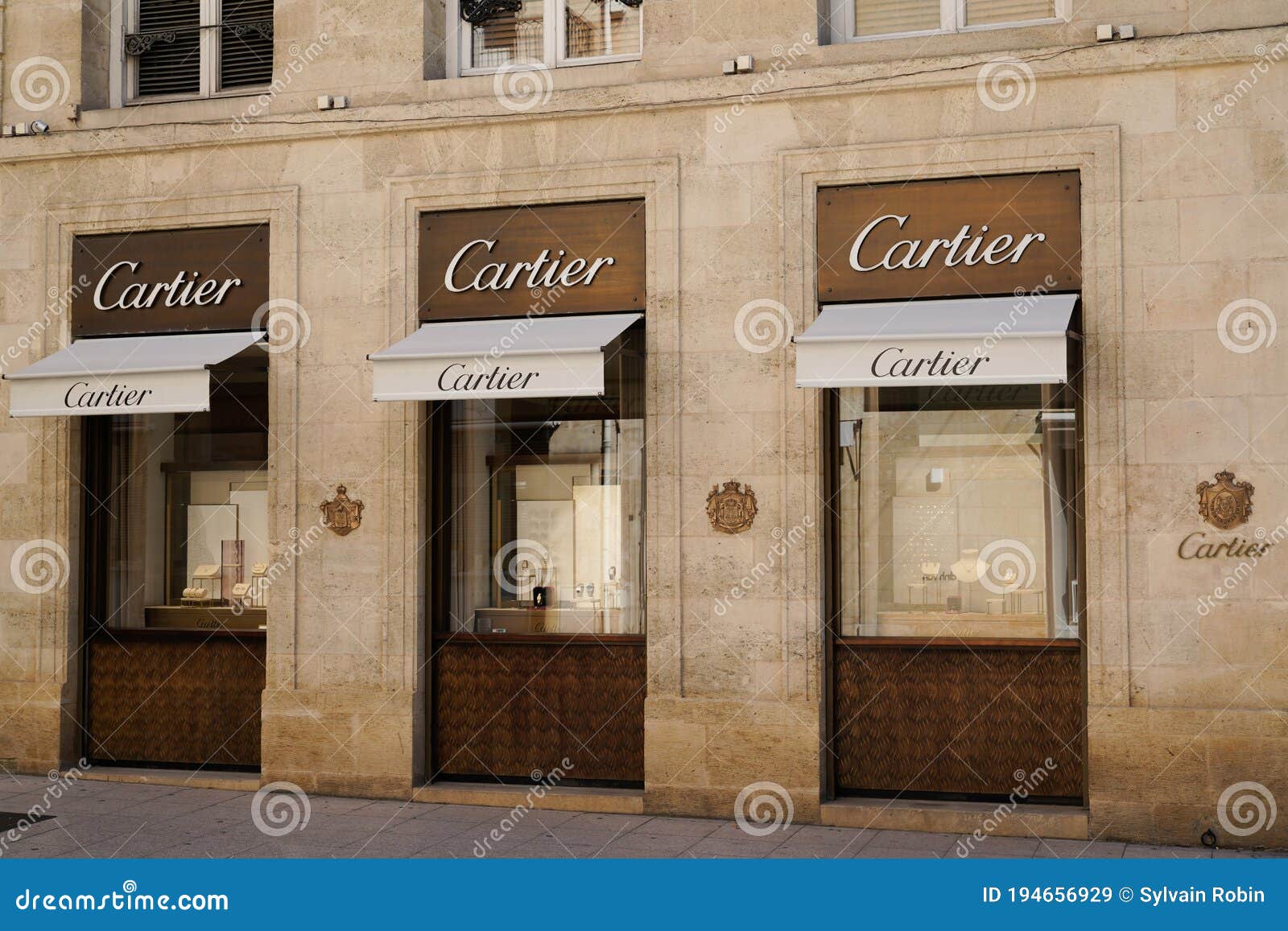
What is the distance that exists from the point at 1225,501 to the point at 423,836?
20.3ft

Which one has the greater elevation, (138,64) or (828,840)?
(138,64)

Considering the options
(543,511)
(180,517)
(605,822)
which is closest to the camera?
(605,822)

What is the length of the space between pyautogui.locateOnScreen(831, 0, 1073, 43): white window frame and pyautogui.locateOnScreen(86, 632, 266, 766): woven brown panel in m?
7.11

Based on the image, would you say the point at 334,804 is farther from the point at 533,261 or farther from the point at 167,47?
the point at 167,47

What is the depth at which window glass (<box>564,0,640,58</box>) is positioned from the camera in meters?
12.0

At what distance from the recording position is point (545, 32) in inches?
483

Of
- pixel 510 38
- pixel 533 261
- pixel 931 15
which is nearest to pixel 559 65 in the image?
pixel 510 38

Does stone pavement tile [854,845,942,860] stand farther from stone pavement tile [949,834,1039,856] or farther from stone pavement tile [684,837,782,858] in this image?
stone pavement tile [684,837,782,858]

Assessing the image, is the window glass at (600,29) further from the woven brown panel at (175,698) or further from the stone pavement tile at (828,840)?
the stone pavement tile at (828,840)

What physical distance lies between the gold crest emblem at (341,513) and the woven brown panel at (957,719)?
4.08 m

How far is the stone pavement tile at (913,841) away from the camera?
32.4 feet

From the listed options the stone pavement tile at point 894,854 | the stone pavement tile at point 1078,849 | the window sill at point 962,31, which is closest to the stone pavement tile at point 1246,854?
the stone pavement tile at point 1078,849

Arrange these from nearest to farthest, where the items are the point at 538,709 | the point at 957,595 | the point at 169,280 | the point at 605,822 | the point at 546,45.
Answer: the point at 605,822
the point at 957,595
the point at 538,709
the point at 546,45
the point at 169,280

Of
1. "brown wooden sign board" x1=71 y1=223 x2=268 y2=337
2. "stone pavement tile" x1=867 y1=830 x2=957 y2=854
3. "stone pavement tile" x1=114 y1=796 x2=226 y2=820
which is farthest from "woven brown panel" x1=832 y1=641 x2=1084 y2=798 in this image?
"brown wooden sign board" x1=71 y1=223 x2=268 y2=337
